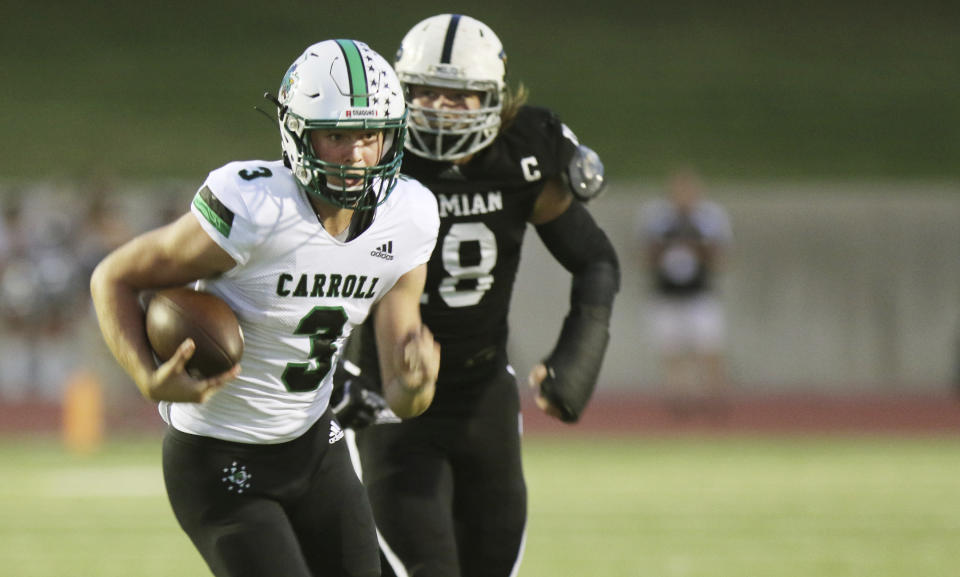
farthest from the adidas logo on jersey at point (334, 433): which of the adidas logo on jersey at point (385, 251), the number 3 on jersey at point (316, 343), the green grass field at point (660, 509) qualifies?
the green grass field at point (660, 509)

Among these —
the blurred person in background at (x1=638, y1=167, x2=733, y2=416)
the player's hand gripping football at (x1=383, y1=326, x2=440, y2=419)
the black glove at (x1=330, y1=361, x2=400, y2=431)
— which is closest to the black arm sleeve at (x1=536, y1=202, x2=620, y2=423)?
the black glove at (x1=330, y1=361, x2=400, y2=431)

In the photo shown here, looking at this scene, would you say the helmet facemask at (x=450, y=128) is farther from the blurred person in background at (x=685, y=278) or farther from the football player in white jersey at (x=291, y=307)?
the blurred person in background at (x=685, y=278)

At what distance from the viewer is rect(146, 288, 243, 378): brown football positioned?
3.35m

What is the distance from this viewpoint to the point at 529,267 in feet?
47.9

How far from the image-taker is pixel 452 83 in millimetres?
4297

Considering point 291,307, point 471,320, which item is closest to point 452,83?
point 471,320

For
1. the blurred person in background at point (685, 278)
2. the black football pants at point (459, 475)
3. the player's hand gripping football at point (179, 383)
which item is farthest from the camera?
the blurred person in background at point (685, 278)

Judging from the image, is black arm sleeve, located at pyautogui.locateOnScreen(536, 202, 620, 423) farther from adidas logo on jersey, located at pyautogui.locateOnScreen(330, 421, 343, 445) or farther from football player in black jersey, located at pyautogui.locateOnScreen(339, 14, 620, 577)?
adidas logo on jersey, located at pyautogui.locateOnScreen(330, 421, 343, 445)

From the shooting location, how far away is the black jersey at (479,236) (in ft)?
14.4

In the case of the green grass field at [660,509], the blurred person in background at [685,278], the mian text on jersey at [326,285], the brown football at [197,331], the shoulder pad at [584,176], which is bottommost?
the green grass field at [660,509]

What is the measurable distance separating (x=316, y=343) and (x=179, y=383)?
16.6 inches

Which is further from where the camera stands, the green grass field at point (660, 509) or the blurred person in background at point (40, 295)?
the blurred person in background at point (40, 295)

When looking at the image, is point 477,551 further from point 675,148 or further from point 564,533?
point 675,148

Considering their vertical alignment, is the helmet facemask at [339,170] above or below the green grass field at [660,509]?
above
